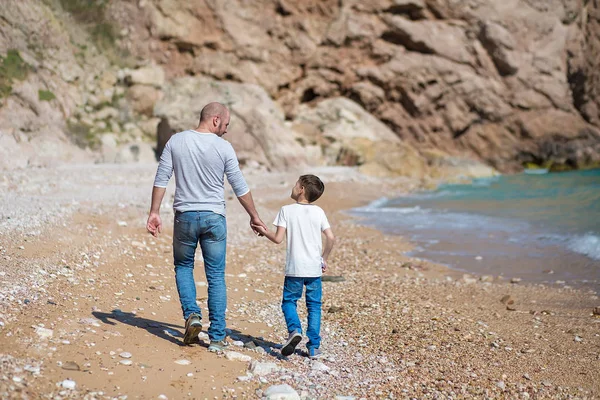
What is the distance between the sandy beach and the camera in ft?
12.7

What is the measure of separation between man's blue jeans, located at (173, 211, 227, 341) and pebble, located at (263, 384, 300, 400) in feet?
3.04

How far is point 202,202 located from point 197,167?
0.27 metres

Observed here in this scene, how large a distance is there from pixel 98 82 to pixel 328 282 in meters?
20.2

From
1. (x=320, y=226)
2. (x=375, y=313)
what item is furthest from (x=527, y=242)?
(x=320, y=226)

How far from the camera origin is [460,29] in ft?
105

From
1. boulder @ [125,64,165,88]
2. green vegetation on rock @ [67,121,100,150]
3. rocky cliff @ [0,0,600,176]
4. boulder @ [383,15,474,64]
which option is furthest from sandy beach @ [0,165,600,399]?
boulder @ [383,15,474,64]

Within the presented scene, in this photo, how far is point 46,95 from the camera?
70.5 feet

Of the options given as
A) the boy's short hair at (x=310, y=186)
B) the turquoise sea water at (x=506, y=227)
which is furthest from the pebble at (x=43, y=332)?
the turquoise sea water at (x=506, y=227)

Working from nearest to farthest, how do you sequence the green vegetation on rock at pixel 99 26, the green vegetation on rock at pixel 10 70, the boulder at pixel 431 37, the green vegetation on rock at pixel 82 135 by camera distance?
the green vegetation on rock at pixel 10 70
the green vegetation on rock at pixel 82 135
the green vegetation on rock at pixel 99 26
the boulder at pixel 431 37

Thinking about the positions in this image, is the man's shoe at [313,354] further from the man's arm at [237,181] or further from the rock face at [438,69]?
the rock face at [438,69]

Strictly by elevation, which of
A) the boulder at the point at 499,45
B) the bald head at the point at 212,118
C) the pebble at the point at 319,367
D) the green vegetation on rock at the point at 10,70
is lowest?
the pebble at the point at 319,367

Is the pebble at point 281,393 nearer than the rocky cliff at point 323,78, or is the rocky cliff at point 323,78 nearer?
the pebble at point 281,393

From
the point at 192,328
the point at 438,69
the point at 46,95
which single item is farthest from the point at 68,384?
the point at 438,69

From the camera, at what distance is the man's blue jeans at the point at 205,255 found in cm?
444
